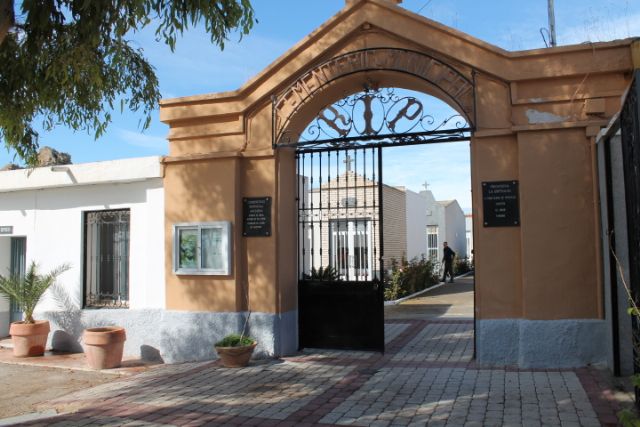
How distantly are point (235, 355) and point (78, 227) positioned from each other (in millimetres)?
4497

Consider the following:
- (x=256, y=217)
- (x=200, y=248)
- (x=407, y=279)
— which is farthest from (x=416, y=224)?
(x=200, y=248)

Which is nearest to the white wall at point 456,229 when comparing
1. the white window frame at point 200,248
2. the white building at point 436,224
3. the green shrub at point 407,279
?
the white building at point 436,224

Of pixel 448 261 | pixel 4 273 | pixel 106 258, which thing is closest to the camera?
pixel 106 258

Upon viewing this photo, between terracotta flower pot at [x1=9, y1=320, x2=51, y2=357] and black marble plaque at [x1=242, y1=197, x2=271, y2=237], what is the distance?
441cm

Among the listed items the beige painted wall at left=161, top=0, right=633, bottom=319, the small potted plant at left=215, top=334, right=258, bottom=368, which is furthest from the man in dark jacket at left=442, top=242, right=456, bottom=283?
the small potted plant at left=215, top=334, right=258, bottom=368

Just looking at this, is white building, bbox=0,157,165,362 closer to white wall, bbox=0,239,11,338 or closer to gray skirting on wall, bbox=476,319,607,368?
white wall, bbox=0,239,11,338

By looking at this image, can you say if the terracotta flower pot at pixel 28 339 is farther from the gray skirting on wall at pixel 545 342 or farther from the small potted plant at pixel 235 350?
the gray skirting on wall at pixel 545 342

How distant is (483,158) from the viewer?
296 inches

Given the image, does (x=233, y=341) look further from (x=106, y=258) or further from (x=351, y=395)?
(x=106, y=258)

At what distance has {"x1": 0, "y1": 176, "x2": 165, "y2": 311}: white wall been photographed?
945cm

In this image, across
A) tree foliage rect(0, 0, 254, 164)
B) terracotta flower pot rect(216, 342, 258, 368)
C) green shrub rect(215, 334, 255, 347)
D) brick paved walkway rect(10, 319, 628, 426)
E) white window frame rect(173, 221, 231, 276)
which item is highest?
tree foliage rect(0, 0, 254, 164)

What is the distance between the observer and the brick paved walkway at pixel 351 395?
17.7 ft

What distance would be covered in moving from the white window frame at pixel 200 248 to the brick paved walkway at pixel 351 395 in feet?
4.47

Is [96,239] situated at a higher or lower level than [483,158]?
lower
